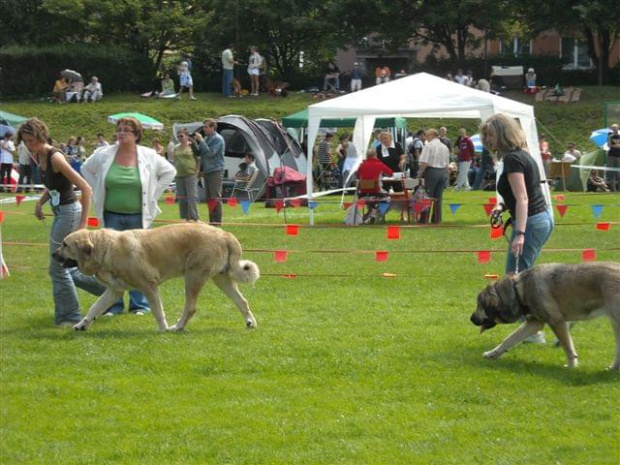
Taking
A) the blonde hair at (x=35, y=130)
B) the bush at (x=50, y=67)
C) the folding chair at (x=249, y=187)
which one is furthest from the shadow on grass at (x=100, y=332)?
the bush at (x=50, y=67)

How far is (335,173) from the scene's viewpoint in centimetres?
3203

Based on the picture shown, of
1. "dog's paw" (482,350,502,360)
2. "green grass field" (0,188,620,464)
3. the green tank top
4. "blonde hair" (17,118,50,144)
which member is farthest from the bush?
"dog's paw" (482,350,502,360)

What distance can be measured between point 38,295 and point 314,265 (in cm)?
392

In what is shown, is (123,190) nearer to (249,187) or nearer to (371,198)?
(371,198)

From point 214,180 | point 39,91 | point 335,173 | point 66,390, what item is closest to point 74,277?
point 66,390

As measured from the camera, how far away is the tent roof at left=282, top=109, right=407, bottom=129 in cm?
2825

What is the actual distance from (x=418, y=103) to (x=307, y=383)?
13.2 metres

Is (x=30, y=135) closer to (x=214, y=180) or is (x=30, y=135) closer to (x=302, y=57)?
(x=214, y=180)

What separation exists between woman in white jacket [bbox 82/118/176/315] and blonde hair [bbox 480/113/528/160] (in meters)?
3.23

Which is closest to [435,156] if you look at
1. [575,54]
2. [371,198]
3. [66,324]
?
[371,198]

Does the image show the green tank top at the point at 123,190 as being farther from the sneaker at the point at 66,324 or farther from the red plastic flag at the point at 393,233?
the red plastic flag at the point at 393,233

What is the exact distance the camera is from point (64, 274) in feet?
31.2

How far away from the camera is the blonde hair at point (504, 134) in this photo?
8281 millimetres

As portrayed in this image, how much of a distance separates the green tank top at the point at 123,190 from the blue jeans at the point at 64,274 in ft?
1.72
